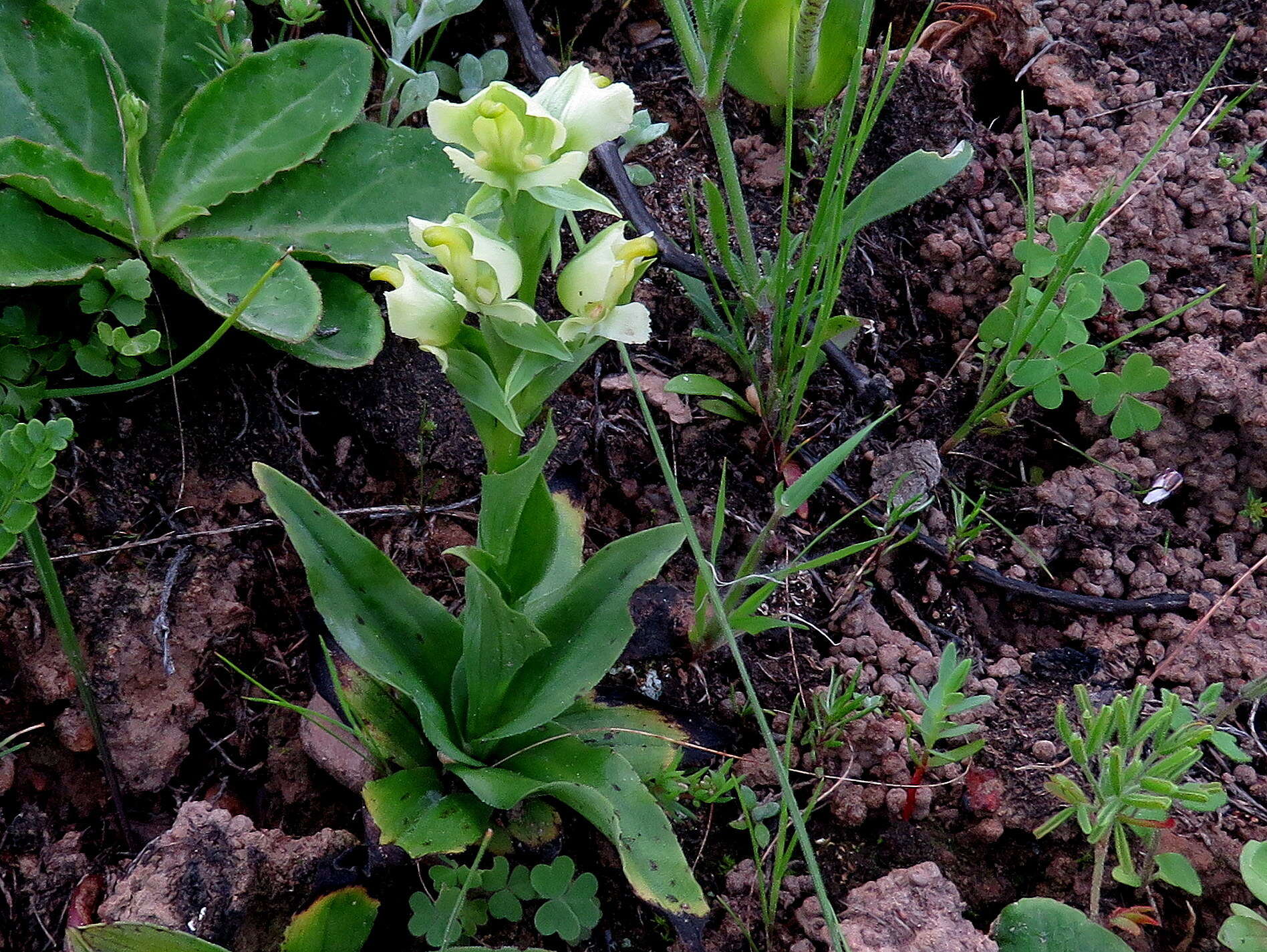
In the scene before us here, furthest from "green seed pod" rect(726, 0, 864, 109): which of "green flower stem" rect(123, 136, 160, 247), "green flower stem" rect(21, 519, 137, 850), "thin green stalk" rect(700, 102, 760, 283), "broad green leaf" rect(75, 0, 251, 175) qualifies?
"green flower stem" rect(21, 519, 137, 850)

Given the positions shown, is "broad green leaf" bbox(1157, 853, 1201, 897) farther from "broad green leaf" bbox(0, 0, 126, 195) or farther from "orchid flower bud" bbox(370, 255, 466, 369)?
"broad green leaf" bbox(0, 0, 126, 195)

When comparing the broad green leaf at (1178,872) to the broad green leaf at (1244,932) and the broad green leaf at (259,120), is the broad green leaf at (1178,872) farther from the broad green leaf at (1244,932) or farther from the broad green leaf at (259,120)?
the broad green leaf at (259,120)

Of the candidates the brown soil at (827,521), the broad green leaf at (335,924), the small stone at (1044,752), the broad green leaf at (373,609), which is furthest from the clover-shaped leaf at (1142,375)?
the broad green leaf at (335,924)

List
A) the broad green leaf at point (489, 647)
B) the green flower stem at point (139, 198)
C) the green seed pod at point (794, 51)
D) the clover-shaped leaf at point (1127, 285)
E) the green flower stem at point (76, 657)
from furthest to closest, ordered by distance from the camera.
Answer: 1. the clover-shaped leaf at point (1127, 285)
2. the green seed pod at point (794, 51)
3. the green flower stem at point (139, 198)
4. the green flower stem at point (76, 657)
5. the broad green leaf at point (489, 647)

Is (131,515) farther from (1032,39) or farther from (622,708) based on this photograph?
(1032,39)

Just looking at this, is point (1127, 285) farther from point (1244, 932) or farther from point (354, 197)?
point (354, 197)

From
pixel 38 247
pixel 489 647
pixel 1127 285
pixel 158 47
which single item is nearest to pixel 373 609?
pixel 489 647

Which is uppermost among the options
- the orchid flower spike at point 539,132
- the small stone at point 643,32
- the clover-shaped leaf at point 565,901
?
the orchid flower spike at point 539,132
